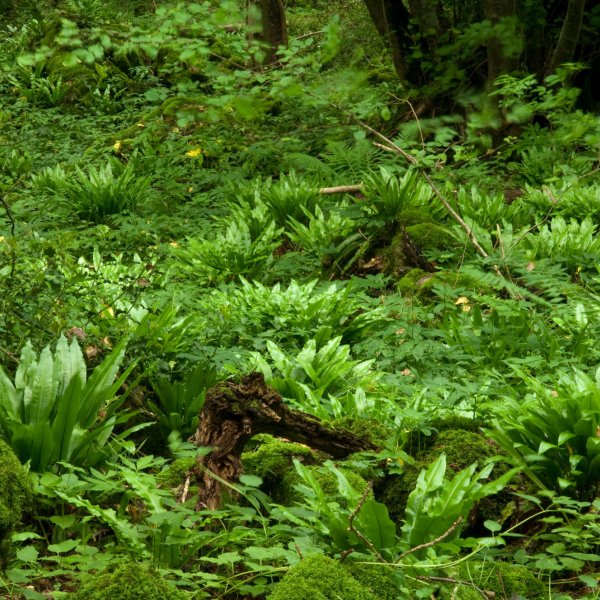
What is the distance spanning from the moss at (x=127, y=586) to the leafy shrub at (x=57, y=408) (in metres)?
0.92

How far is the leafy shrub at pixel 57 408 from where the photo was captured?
9.25ft

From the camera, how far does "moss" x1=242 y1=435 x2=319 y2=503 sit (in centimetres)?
303

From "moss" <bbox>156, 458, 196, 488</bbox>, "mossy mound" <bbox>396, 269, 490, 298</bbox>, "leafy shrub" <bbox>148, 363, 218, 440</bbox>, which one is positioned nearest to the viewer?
"moss" <bbox>156, 458, 196, 488</bbox>

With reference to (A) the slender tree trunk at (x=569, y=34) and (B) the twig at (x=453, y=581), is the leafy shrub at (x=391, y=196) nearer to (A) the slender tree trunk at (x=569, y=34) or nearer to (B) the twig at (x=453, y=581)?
(A) the slender tree trunk at (x=569, y=34)

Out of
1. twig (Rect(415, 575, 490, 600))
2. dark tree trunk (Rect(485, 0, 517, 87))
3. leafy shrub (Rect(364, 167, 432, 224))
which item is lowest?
leafy shrub (Rect(364, 167, 432, 224))

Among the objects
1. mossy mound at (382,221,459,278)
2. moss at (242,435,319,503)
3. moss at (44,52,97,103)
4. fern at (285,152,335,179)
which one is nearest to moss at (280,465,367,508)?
moss at (242,435,319,503)

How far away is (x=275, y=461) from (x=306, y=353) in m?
1.45

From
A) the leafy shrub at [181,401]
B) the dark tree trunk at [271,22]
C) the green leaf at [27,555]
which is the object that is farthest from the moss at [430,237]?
the dark tree trunk at [271,22]

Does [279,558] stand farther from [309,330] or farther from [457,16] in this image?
[457,16]

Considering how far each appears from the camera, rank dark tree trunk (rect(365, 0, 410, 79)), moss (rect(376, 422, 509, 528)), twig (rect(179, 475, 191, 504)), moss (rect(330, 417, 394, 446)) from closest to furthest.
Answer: twig (rect(179, 475, 191, 504))
moss (rect(376, 422, 509, 528))
moss (rect(330, 417, 394, 446))
dark tree trunk (rect(365, 0, 410, 79))

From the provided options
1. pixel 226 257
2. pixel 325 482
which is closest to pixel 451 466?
pixel 325 482

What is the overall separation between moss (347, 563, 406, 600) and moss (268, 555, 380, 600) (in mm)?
25

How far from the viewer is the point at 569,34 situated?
8.74 m

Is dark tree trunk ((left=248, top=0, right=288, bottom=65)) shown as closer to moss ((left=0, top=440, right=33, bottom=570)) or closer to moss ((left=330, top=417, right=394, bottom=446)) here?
moss ((left=330, top=417, right=394, bottom=446))
